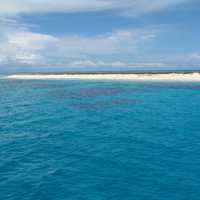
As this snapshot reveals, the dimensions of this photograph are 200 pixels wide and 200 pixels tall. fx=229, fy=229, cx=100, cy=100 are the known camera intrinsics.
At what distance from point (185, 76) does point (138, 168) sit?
266ft

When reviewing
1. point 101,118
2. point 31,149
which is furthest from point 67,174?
point 101,118

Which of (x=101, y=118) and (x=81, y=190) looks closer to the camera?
(x=81, y=190)

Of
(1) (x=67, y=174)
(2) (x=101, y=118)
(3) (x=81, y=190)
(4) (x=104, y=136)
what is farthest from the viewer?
(2) (x=101, y=118)

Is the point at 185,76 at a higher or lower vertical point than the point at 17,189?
higher

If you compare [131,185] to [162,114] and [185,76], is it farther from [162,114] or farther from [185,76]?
[185,76]

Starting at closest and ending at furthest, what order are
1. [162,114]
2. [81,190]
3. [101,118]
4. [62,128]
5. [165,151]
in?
[81,190] → [165,151] → [62,128] → [101,118] → [162,114]

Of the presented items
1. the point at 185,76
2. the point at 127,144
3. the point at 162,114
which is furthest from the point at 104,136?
the point at 185,76

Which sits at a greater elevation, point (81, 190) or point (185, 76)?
point (185, 76)

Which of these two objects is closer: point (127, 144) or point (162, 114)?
point (127, 144)

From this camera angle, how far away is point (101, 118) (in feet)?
86.9

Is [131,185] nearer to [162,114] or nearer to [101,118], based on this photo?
[101,118]

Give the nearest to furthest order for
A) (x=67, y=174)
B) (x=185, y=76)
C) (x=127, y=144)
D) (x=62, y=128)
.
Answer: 1. (x=67, y=174)
2. (x=127, y=144)
3. (x=62, y=128)
4. (x=185, y=76)

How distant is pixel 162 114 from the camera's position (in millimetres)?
28672

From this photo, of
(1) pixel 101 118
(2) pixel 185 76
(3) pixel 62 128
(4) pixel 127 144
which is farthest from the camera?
(2) pixel 185 76
